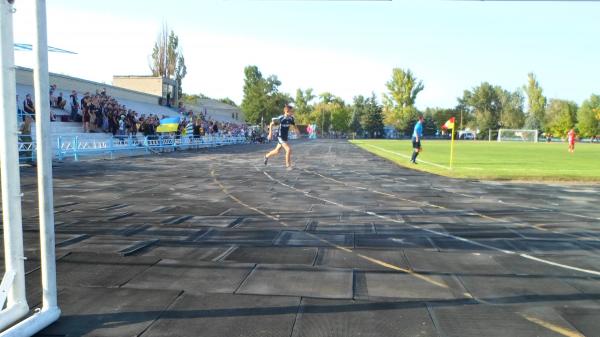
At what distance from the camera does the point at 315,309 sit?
12.8 feet

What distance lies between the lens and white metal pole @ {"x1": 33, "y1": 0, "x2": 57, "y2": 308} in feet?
11.0

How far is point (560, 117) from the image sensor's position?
108125 mm

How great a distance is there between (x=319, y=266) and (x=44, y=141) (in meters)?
3.05

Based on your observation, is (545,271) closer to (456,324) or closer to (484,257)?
(484,257)

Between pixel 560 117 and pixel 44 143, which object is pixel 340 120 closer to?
pixel 560 117

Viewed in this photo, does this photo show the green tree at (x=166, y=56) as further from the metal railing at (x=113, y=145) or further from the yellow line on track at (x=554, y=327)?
the yellow line on track at (x=554, y=327)

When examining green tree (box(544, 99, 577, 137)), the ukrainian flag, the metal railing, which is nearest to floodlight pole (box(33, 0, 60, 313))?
the metal railing

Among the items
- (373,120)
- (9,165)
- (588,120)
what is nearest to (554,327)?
(9,165)

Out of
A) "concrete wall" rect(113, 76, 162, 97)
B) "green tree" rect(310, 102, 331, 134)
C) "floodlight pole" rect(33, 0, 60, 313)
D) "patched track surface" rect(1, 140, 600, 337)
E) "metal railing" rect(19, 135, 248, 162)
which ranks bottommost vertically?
"patched track surface" rect(1, 140, 600, 337)

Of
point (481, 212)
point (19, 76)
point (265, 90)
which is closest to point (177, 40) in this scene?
point (265, 90)

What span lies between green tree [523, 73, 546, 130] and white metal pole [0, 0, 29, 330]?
125460 millimetres

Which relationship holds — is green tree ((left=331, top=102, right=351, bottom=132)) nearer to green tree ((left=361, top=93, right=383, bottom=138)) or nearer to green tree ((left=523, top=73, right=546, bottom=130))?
green tree ((left=361, top=93, right=383, bottom=138))

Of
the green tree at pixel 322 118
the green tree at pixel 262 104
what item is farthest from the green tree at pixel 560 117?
the green tree at pixel 262 104

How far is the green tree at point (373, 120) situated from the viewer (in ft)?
352
